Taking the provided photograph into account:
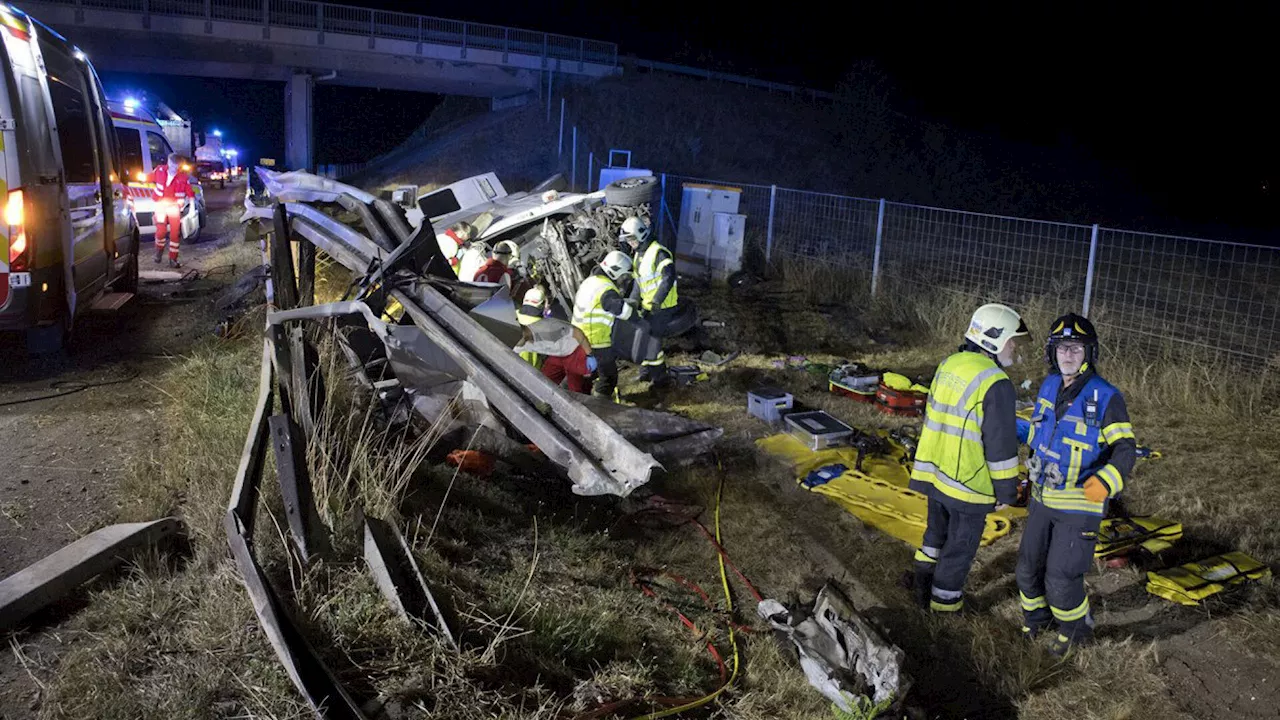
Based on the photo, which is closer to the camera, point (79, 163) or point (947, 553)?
point (947, 553)

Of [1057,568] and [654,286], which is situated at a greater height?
[654,286]

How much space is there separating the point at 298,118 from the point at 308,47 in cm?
449

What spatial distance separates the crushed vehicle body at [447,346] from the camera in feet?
11.6

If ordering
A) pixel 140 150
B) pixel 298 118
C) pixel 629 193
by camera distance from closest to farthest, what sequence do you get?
pixel 629 193, pixel 140 150, pixel 298 118

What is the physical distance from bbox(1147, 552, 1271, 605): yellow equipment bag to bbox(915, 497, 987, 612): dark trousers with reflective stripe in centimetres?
109

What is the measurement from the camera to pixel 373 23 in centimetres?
3297

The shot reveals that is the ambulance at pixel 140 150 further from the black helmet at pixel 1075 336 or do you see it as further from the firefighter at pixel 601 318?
the black helmet at pixel 1075 336

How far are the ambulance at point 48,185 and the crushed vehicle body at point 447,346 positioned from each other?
1.37m

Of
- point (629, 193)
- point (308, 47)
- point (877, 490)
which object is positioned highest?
point (308, 47)

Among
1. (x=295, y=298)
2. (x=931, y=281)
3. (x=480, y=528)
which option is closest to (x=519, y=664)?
(x=480, y=528)

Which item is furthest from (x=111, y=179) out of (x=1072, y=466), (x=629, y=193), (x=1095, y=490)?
(x=1095, y=490)

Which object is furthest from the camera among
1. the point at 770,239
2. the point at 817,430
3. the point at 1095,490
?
the point at 770,239

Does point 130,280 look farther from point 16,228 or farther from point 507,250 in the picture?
point 507,250

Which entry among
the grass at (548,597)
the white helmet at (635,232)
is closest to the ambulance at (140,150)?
the white helmet at (635,232)
